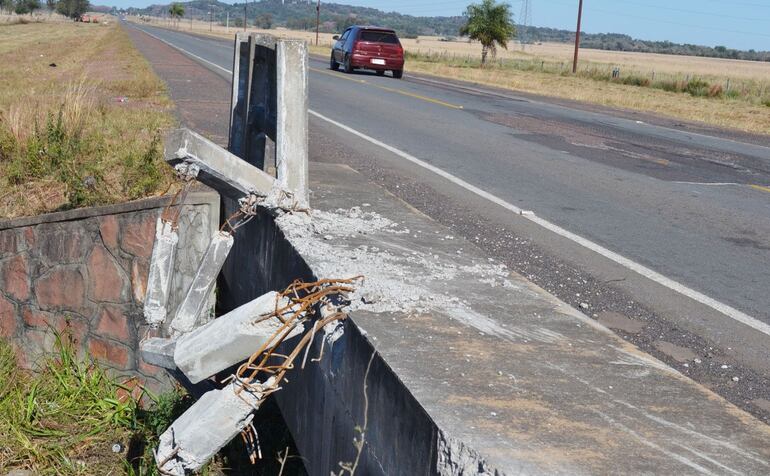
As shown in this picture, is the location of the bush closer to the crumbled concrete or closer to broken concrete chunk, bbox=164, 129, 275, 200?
the crumbled concrete

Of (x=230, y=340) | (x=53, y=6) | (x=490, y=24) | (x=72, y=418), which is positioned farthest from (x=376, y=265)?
(x=53, y=6)

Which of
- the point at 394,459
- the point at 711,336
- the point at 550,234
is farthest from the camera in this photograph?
the point at 550,234

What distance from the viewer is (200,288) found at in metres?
4.17

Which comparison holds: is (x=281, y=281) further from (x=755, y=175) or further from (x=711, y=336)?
(x=755, y=175)

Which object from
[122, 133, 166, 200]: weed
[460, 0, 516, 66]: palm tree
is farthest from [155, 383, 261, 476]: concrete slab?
[460, 0, 516, 66]: palm tree

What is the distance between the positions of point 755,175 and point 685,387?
9.57 metres

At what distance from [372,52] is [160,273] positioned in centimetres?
2632

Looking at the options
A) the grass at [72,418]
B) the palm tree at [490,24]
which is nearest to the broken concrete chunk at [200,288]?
the grass at [72,418]

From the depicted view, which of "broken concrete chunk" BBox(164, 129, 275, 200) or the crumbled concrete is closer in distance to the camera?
"broken concrete chunk" BBox(164, 129, 275, 200)

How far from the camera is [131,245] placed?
6652mm

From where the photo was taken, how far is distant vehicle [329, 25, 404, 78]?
29578mm

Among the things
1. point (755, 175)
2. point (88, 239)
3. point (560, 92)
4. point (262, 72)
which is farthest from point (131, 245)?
point (560, 92)

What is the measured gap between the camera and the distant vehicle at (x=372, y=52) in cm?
2958

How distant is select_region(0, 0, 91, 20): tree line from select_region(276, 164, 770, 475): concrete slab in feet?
535
